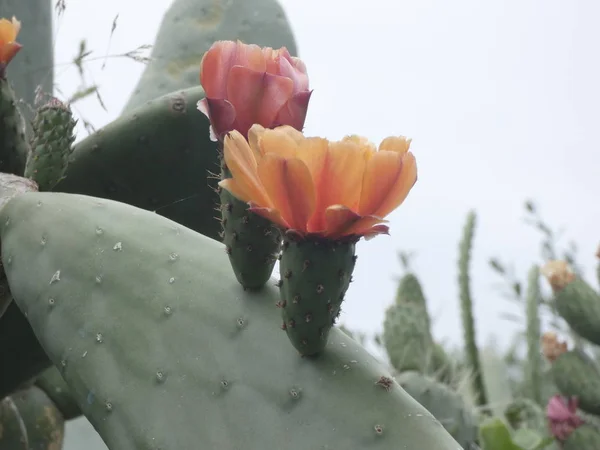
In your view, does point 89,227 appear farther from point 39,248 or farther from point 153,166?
point 153,166

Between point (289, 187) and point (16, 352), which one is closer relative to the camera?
point (289, 187)

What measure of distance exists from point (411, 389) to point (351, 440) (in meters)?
1.57

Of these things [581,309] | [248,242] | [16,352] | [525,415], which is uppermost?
[248,242]

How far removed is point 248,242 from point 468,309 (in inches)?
130

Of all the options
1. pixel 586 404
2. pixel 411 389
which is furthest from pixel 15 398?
pixel 586 404

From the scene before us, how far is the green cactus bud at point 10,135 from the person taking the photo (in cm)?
115

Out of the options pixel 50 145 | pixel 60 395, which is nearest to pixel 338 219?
pixel 50 145

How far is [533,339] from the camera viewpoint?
373cm

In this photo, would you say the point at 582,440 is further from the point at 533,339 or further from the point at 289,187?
the point at 289,187

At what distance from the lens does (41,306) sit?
0.88m

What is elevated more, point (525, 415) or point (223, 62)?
point (223, 62)

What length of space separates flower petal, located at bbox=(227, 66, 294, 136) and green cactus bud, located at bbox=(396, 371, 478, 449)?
1.54 m

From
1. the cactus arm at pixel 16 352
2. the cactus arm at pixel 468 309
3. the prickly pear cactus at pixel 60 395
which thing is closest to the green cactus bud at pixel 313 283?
the cactus arm at pixel 16 352

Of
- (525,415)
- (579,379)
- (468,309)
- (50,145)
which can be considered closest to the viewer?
(50,145)
